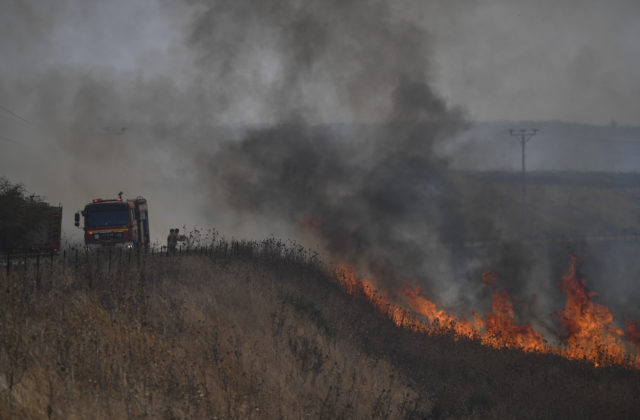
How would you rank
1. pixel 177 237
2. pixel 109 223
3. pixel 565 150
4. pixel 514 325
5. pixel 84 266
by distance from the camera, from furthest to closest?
1. pixel 565 150
2. pixel 514 325
3. pixel 109 223
4. pixel 177 237
5. pixel 84 266

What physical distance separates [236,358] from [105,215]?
14201 mm

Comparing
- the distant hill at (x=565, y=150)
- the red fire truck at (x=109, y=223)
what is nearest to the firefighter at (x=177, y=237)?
the red fire truck at (x=109, y=223)

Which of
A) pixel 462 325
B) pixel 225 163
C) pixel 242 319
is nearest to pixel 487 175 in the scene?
pixel 225 163

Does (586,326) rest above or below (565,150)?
below

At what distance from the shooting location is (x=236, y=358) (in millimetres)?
9531

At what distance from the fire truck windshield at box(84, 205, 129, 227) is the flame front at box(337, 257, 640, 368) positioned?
874 cm

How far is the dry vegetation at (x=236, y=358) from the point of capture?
7.40 m

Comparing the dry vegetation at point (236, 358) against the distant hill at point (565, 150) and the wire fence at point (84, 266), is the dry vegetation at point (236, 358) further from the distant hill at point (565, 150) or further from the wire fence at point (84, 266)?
the distant hill at point (565, 150)

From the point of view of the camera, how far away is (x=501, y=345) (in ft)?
64.4

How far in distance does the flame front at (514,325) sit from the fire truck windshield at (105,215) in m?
8.74

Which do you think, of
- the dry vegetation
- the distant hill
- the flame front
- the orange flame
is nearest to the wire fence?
the dry vegetation

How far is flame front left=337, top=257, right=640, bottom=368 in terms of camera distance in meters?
19.8

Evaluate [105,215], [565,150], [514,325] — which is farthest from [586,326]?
[565,150]

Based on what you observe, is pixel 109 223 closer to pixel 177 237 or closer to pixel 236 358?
pixel 177 237
